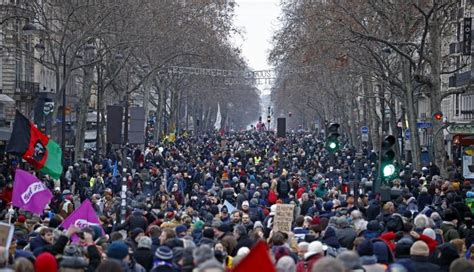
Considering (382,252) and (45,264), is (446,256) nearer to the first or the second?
(382,252)

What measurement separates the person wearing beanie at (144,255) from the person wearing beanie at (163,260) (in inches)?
39.2

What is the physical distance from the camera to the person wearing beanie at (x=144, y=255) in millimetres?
13602

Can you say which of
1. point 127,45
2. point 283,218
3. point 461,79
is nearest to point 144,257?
point 283,218

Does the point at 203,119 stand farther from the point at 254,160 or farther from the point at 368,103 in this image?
the point at 254,160

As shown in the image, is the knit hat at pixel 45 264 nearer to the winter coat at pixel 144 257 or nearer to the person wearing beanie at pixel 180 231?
the winter coat at pixel 144 257

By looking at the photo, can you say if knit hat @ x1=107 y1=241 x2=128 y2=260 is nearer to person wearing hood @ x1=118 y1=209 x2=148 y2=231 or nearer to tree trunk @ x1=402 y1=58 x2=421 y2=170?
person wearing hood @ x1=118 y1=209 x2=148 y2=231

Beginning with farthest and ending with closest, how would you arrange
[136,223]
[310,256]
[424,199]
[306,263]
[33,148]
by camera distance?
1. [424,199]
2. [33,148]
3. [136,223]
4. [306,263]
5. [310,256]

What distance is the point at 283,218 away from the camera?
1895 centimetres

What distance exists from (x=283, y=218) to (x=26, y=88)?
145ft

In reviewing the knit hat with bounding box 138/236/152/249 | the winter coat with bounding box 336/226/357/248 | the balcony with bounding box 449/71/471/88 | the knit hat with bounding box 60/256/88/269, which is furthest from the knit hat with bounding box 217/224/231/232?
the balcony with bounding box 449/71/471/88

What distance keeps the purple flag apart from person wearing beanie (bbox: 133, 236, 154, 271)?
20.1 feet

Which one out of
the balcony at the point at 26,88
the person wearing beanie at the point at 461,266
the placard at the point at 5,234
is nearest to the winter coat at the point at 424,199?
the placard at the point at 5,234

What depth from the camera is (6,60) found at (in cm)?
5725

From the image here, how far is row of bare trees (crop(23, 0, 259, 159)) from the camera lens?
40.5 metres
